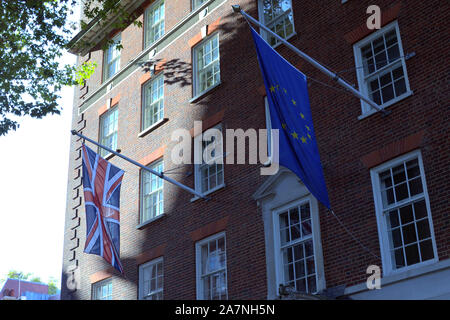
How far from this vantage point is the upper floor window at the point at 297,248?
1559cm

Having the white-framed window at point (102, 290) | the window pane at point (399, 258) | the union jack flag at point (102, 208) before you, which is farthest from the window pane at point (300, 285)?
the white-framed window at point (102, 290)

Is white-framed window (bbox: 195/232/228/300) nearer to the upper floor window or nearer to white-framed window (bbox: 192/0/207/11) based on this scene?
the upper floor window

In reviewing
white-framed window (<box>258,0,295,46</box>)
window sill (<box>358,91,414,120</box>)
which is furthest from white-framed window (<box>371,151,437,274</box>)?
white-framed window (<box>258,0,295,46</box>)

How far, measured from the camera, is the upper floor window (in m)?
15.6

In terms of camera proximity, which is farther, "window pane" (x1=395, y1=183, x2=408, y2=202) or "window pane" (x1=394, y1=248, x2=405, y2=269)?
"window pane" (x1=395, y1=183, x2=408, y2=202)

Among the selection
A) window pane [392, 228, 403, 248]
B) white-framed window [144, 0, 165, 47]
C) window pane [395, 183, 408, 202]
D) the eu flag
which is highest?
white-framed window [144, 0, 165, 47]

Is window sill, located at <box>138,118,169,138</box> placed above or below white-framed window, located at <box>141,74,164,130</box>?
below

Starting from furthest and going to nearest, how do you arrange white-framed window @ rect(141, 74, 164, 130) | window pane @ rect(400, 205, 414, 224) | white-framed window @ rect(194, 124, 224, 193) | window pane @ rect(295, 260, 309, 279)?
1. white-framed window @ rect(141, 74, 164, 130)
2. white-framed window @ rect(194, 124, 224, 193)
3. window pane @ rect(295, 260, 309, 279)
4. window pane @ rect(400, 205, 414, 224)

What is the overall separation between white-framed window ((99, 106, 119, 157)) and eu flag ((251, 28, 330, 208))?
12.4 metres

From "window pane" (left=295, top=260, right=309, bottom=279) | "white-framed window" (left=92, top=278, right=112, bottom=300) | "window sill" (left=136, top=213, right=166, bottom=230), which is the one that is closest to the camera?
"window pane" (left=295, top=260, right=309, bottom=279)

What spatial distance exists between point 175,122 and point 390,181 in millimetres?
8983

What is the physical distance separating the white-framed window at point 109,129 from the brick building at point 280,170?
67 millimetres

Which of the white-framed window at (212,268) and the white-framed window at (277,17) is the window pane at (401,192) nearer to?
the white-framed window at (212,268)
